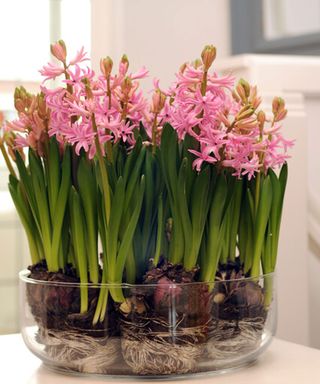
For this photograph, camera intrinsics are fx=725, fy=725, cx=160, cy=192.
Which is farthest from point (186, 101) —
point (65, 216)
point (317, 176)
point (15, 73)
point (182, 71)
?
point (15, 73)

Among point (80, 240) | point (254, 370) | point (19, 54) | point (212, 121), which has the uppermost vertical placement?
point (19, 54)

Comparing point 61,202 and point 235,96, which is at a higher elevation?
point 235,96

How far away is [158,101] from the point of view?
2.12ft

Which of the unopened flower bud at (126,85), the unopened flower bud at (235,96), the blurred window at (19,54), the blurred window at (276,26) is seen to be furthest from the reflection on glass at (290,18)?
the unopened flower bud at (126,85)

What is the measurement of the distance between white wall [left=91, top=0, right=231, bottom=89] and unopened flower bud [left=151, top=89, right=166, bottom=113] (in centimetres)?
82

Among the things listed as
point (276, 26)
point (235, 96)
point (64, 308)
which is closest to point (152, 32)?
point (276, 26)

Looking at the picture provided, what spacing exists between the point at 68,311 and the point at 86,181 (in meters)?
0.12

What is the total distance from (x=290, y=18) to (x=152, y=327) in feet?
3.51

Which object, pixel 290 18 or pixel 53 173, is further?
pixel 290 18

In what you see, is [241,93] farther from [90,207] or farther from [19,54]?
[19,54]

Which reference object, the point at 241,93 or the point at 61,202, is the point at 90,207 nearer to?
the point at 61,202

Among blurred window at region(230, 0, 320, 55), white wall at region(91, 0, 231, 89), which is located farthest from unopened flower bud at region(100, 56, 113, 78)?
blurred window at region(230, 0, 320, 55)

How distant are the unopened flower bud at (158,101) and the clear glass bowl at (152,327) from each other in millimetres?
154

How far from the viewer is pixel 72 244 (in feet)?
2.24
